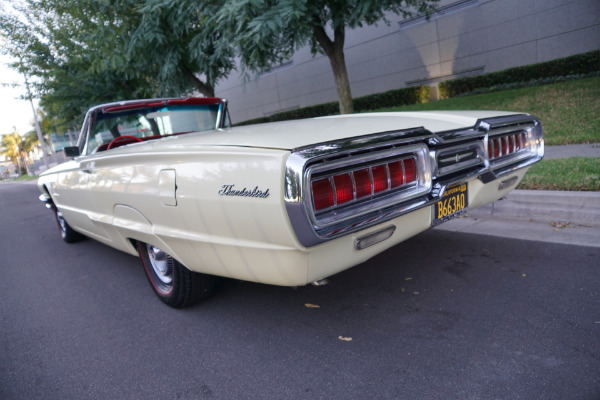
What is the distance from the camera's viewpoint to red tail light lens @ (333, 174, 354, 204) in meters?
2.14

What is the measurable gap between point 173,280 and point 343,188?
Result: 1.58 m

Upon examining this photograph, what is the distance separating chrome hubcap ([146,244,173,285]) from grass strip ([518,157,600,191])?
12.9 feet

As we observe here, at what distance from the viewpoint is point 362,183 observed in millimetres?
2232

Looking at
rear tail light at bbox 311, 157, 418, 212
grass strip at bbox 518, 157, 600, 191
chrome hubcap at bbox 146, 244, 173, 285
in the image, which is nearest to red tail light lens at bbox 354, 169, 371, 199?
rear tail light at bbox 311, 157, 418, 212

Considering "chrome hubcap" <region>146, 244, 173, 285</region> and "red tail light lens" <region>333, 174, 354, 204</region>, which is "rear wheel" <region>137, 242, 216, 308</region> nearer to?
"chrome hubcap" <region>146, 244, 173, 285</region>

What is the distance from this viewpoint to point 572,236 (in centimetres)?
357

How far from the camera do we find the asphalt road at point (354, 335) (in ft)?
6.85

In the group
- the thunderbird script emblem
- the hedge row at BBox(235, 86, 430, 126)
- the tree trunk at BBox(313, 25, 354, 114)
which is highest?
the tree trunk at BBox(313, 25, 354, 114)

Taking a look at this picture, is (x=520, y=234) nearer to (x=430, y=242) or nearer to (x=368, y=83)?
(x=430, y=242)

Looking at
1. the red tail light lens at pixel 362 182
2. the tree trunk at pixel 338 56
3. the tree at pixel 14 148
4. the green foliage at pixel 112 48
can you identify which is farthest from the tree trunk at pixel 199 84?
the tree at pixel 14 148

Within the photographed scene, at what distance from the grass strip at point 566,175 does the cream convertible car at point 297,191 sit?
4.29 feet

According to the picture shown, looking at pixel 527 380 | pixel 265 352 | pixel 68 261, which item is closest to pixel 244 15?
pixel 68 261

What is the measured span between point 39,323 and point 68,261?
190 cm

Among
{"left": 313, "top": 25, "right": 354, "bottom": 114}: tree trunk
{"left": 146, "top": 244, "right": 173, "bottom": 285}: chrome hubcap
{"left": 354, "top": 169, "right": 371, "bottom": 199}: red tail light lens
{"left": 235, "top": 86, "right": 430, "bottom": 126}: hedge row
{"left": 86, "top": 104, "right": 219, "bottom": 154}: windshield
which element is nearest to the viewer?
{"left": 354, "top": 169, "right": 371, "bottom": 199}: red tail light lens
